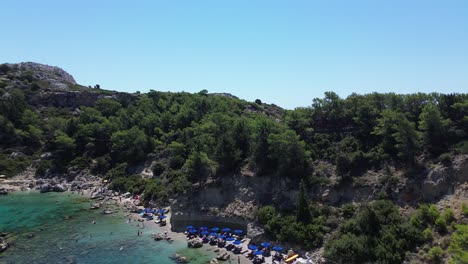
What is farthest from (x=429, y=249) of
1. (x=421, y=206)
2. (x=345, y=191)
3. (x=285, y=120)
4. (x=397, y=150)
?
(x=285, y=120)

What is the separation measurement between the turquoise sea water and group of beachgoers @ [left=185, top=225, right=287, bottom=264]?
3237 millimetres

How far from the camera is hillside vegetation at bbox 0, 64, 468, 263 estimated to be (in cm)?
4600

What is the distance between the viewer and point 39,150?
12000 cm

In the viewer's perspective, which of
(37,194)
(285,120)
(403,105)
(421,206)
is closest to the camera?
(421,206)

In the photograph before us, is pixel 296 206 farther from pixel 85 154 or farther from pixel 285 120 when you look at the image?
pixel 85 154

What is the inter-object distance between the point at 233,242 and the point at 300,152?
757 inches

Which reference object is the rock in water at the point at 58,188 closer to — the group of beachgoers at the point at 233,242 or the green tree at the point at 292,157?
the group of beachgoers at the point at 233,242

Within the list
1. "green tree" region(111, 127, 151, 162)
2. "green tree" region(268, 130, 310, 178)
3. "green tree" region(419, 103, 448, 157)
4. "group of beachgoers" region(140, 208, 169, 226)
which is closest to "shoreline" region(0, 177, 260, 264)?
"group of beachgoers" region(140, 208, 169, 226)

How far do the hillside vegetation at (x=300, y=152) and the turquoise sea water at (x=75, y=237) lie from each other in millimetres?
11800

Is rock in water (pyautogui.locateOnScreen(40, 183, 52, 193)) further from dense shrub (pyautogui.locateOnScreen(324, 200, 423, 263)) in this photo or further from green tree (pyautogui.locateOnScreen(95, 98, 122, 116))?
dense shrub (pyautogui.locateOnScreen(324, 200, 423, 263))

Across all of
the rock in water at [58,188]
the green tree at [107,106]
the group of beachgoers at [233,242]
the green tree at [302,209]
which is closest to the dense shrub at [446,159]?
the green tree at [302,209]

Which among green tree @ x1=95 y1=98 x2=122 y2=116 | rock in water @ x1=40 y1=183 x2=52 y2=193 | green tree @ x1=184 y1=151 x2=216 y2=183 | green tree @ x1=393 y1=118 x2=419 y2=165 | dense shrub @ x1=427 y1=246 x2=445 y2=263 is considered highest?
green tree @ x1=95 y1=98 x2=122 y2=116

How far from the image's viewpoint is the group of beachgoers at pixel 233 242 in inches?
1991

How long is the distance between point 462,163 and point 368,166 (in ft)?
45.1
